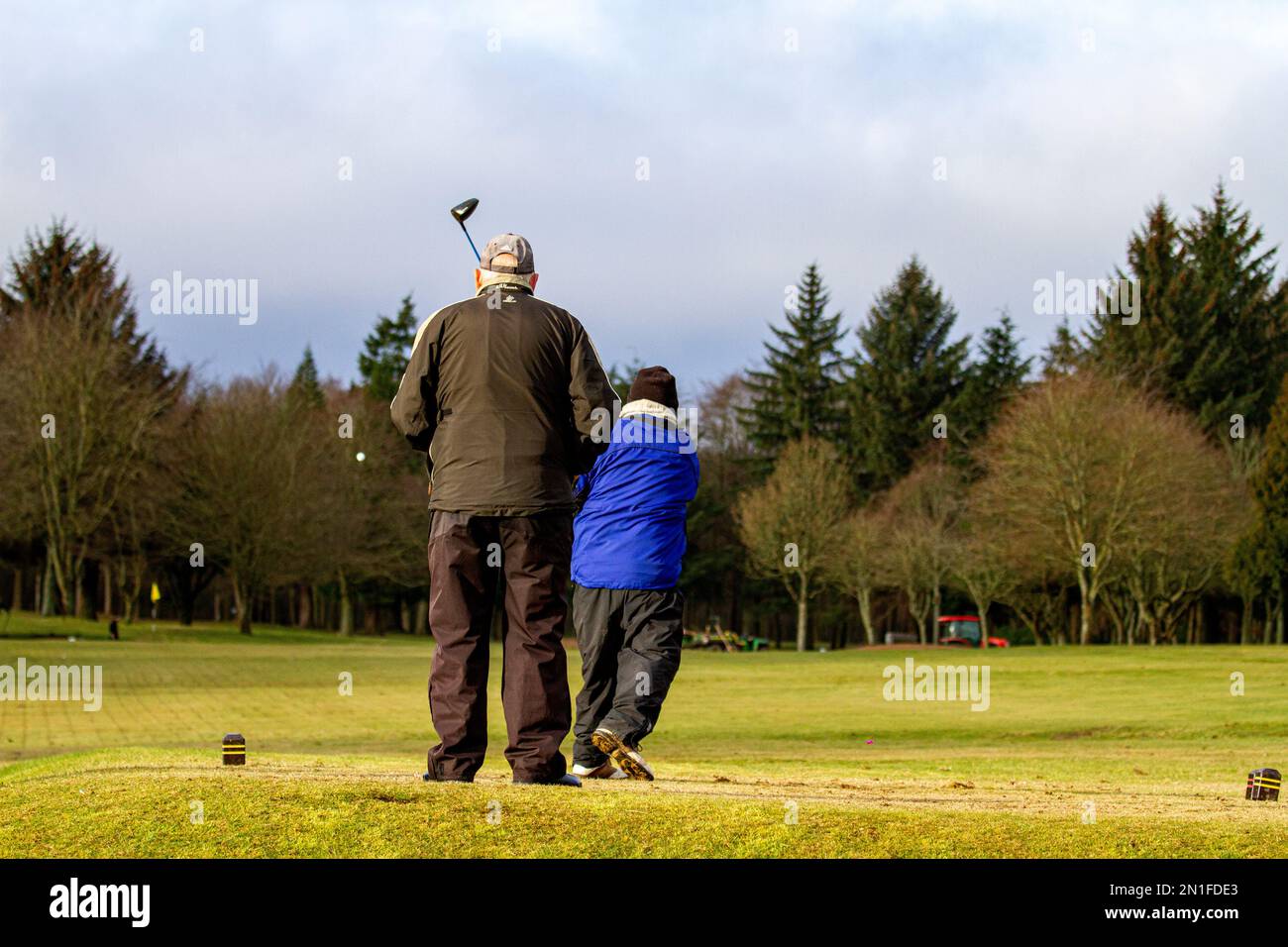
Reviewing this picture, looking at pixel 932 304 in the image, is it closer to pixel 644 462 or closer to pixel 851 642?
pixel 851 642

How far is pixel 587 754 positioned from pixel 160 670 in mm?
25649

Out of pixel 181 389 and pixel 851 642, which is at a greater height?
pixel 181 389

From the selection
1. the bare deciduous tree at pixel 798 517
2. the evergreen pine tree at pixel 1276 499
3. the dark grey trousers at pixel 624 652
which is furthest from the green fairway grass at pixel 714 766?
the bare deciduous tree at pixel 798 517

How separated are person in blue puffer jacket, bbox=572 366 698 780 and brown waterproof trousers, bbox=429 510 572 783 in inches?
62.8

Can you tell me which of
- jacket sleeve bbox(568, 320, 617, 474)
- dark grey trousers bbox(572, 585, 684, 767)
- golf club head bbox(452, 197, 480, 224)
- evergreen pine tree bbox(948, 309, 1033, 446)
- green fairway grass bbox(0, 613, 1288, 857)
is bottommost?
green fairway grass bbox(0, 613, 1288, 857)

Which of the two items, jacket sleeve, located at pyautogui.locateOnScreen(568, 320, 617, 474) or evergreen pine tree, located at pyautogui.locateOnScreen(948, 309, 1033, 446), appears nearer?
jacket sleeve, located at pyautogui.locateOnScreen(568, 320, 617, 474)

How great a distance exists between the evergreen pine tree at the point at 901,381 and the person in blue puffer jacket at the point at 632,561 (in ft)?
212

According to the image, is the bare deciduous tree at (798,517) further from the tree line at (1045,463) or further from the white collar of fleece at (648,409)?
the white collar of fleece at (648,409)

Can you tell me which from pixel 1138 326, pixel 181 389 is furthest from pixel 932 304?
pixel 181 389

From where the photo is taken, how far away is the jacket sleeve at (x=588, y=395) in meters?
6.53

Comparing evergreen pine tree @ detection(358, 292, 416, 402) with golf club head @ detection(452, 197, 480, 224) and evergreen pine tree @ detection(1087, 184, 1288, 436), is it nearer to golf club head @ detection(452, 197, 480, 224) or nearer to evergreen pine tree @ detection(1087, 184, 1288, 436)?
evergreen pine tree @ detection(1087, 184, 1288, 436)

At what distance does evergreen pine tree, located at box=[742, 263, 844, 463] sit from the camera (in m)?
77.8

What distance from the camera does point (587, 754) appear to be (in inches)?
312

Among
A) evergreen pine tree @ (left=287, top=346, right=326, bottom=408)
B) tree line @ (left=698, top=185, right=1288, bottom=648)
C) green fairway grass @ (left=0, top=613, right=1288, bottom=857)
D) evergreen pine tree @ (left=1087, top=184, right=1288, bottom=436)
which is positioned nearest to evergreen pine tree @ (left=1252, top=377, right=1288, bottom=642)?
tree line @ (left=698, top=185, right=1288, bottom=648)
